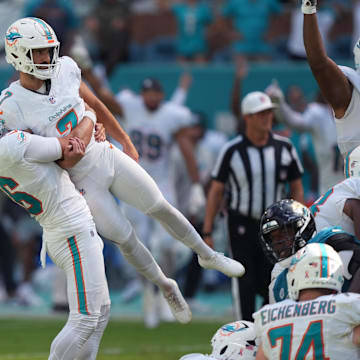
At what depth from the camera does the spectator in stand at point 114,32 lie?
1277 cm

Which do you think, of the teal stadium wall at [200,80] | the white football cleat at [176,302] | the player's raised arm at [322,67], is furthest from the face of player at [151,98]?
the player's raised arm at [322,67]

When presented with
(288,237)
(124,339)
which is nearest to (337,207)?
(288,237)

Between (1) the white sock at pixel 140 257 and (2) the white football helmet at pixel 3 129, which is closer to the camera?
(2) the white football helmet at pixel 3 129

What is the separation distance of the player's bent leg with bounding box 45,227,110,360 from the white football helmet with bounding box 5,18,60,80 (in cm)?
91

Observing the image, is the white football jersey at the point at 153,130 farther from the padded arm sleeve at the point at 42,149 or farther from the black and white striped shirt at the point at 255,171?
the padded arm sleeve at the point at 42,149

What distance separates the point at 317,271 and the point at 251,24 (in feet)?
27.9

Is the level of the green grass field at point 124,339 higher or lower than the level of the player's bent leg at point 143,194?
lower

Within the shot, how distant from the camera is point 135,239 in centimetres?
580

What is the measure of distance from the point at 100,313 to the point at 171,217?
0.81 m

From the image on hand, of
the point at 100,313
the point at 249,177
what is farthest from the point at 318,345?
the point at 249,177

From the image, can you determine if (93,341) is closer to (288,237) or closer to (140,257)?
(140,257)

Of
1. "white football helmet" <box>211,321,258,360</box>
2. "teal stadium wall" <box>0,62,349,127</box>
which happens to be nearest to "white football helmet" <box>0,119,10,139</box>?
"white football helmet" <box>211,321,258,360</box>

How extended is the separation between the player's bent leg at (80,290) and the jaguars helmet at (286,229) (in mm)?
913

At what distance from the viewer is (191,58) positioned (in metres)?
12.8
